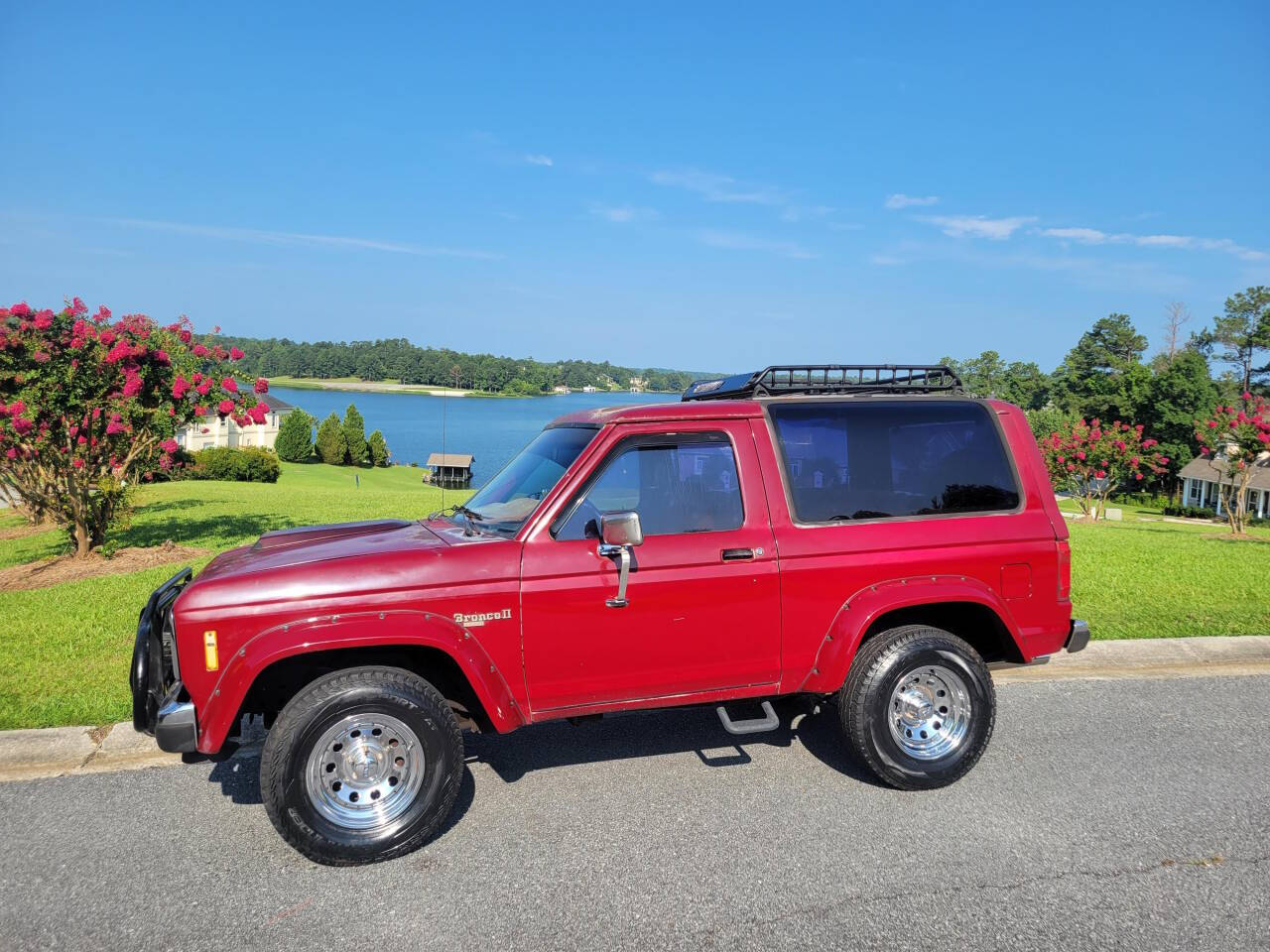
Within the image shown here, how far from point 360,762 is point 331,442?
213 feet

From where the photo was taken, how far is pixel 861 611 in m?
4.41

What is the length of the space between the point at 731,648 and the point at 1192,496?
69.6m

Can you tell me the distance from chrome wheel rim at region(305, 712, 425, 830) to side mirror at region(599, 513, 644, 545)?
4.06 feet

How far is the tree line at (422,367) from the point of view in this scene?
30.8m

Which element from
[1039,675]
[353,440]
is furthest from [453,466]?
[1039,675]

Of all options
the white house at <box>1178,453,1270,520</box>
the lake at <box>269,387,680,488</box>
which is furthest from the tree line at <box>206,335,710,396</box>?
the white house at <box>1178,453,1270,520</box>

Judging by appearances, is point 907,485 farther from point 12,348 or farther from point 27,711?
point 12,348

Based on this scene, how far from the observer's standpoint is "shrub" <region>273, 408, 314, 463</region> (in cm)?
6381

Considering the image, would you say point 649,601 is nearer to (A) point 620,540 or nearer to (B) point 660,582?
(B) point 660,582

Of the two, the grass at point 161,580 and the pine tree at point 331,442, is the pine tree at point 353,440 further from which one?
the grass at point 161,580

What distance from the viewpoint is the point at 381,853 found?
3.78 metres

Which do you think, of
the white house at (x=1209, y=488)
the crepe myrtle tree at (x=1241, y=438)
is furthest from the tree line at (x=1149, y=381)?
the crepe myrtle tree at (x=1241, y=438)

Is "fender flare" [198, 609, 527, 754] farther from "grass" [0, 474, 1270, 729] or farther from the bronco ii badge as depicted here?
"grass" [0, 474, 1270, 729]

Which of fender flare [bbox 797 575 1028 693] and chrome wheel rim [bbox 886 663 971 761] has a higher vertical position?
fender flare [bbox 797 575 1028 693]
